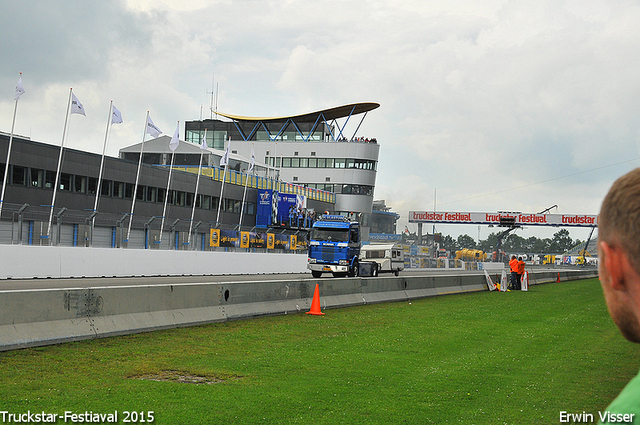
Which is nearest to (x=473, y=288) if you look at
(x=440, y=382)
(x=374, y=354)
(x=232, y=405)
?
(x=374, y=354)

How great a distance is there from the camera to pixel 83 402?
700 cm

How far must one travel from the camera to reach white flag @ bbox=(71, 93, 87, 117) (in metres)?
37.8

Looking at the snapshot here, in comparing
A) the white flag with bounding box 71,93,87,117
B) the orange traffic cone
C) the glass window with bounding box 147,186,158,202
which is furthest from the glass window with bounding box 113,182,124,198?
the orange traffic cone

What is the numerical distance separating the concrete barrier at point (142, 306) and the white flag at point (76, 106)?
22.9 metres

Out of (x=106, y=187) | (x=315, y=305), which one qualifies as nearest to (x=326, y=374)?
(x=315, y=305)

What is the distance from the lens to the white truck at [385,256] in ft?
173

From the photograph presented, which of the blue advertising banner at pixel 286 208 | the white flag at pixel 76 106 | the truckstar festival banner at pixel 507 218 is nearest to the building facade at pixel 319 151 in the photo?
the truckstar festival banner at pixel 507 218

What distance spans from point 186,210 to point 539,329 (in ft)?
175

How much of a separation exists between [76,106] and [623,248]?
1563 inches

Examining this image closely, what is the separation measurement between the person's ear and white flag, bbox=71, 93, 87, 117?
3920 centimetres

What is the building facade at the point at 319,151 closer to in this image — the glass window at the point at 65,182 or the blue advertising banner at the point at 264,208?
the blue advertising banner at the point at 264,208

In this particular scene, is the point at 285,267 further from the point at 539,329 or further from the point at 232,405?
the point at 232,405

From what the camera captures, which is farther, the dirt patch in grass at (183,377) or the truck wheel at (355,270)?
the truck wheel at (355,270)

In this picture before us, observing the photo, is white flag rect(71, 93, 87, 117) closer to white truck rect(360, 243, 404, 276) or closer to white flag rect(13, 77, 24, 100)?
white flag rect(13, 77, 24, 100)
